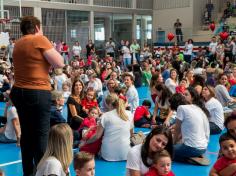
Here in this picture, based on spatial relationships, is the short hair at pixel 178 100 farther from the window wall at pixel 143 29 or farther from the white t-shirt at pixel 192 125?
the window wall at pixel 143 29

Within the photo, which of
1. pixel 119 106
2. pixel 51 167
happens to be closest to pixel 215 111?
Result: pixel 119 106

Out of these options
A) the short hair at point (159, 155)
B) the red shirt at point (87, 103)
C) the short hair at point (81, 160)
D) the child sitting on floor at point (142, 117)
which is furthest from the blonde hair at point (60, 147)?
the child sitting on floor at point (142, 117)

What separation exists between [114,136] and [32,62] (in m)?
2.05

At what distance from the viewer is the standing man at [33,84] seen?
11.2ft

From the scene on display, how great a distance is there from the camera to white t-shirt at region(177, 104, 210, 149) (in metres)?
4.96

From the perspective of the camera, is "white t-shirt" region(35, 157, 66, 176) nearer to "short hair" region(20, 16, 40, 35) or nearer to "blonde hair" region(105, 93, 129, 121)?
"short hair" region(20, 16, 40, 35)

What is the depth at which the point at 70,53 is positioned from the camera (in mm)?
21141

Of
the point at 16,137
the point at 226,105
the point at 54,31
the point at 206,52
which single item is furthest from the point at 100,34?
the point at 16,137

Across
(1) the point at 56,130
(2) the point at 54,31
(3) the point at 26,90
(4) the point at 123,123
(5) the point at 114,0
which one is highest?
(5) the point at 114,0

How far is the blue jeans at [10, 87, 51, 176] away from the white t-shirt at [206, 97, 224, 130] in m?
3.76

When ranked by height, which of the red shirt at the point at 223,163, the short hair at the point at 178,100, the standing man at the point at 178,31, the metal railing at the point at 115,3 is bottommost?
the red shirt at the point at 223,163

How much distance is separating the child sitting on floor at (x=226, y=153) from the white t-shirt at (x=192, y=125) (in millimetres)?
1641

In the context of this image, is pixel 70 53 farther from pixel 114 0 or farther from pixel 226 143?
pixel 226 143

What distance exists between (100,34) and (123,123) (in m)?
19.3
